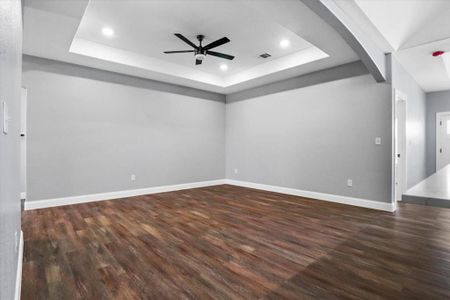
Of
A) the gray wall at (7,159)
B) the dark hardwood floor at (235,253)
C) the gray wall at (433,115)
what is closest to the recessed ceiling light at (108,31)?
the gray wall at (7,159)

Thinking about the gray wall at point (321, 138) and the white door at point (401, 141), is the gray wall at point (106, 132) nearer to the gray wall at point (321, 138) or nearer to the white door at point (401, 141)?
the gray wall at point (321, 138)

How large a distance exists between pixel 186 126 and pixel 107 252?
4.01m

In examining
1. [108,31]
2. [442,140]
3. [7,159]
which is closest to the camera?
[7,159]

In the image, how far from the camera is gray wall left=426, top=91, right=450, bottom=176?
6.47m

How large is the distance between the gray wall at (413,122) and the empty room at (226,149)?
0.07 meters

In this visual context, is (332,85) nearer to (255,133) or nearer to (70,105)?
(255,133)

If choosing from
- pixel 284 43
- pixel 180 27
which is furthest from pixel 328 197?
pixel 180 27

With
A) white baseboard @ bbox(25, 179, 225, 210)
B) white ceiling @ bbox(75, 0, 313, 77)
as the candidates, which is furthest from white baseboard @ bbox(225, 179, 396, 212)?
white ceiling @ bbox(75, 0, 313, 77)

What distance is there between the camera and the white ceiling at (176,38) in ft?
9.22

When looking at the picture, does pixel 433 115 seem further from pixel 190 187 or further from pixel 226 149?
pixel 190 187

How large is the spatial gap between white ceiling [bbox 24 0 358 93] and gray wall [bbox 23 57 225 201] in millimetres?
361

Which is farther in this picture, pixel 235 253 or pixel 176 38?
pixel 176 38

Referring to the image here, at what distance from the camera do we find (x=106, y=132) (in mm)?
4730

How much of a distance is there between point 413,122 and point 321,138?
8.31 ft
